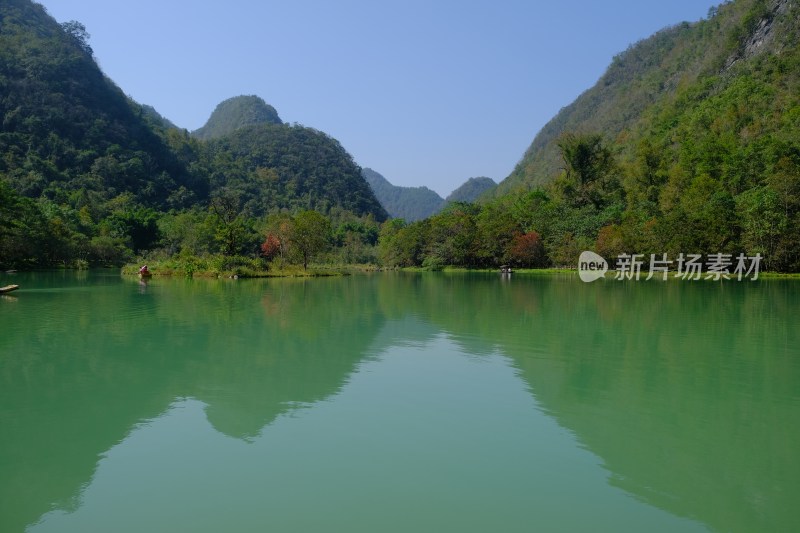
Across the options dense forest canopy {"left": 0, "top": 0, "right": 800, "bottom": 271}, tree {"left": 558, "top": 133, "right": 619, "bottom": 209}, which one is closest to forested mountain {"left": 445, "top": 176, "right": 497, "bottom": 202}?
dense forest canopy {"left": 0, "top": 0, "right": 800, "bottom": 271}

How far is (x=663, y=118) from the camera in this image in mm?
59719

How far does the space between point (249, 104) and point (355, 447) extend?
152 m

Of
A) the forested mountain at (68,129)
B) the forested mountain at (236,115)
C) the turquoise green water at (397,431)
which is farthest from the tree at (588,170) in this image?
the forested mountain at (236,115)

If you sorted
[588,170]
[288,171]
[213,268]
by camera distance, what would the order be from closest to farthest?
[213,268]
[588,170]
[288,171]

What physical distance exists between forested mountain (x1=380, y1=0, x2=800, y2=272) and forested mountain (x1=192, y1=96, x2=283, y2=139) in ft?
283

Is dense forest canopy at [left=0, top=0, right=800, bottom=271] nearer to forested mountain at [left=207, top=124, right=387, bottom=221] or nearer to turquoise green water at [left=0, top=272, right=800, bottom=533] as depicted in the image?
forested mountain at [left=207, top=124, right=387, bottom=221]

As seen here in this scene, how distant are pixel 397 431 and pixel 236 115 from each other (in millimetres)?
149586

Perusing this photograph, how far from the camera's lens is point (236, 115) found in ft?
468

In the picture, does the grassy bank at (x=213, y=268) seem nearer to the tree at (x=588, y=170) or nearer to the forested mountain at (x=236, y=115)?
the tree at (x=588, y=170)

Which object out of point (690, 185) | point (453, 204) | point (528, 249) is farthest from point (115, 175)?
point (690, 185)

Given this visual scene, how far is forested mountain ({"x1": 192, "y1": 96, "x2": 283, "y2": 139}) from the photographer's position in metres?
138

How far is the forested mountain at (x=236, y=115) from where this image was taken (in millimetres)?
137750

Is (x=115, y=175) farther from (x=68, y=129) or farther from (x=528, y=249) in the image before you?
(x=528, y=249)

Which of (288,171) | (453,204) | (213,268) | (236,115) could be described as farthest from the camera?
(236,115)
